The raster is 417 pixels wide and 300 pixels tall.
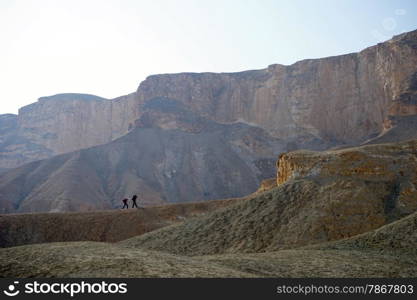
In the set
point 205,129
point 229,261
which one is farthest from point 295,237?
point 205,129

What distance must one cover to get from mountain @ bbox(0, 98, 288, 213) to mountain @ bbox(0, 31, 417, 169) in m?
5.12

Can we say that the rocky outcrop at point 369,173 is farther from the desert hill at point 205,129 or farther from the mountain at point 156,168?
the mountain at point 156,168

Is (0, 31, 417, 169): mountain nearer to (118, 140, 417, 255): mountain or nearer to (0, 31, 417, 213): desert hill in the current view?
(0, 31, 417, 213): desert hill

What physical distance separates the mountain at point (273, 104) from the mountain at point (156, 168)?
5.12 meters

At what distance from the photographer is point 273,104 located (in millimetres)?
100875

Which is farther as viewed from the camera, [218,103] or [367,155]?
[218,103]

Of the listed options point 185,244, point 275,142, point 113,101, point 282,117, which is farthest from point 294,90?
point 185,244

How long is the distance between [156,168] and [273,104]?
32167 millimetres

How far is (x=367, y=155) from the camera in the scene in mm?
28203

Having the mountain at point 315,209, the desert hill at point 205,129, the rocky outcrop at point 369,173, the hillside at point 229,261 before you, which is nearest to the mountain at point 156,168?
the desert hill at point 205,129

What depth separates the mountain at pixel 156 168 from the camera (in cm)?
7200

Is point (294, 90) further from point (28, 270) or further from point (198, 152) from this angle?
point (28, 270)

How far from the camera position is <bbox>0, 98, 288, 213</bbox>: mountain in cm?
7200

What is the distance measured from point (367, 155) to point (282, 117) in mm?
71571
